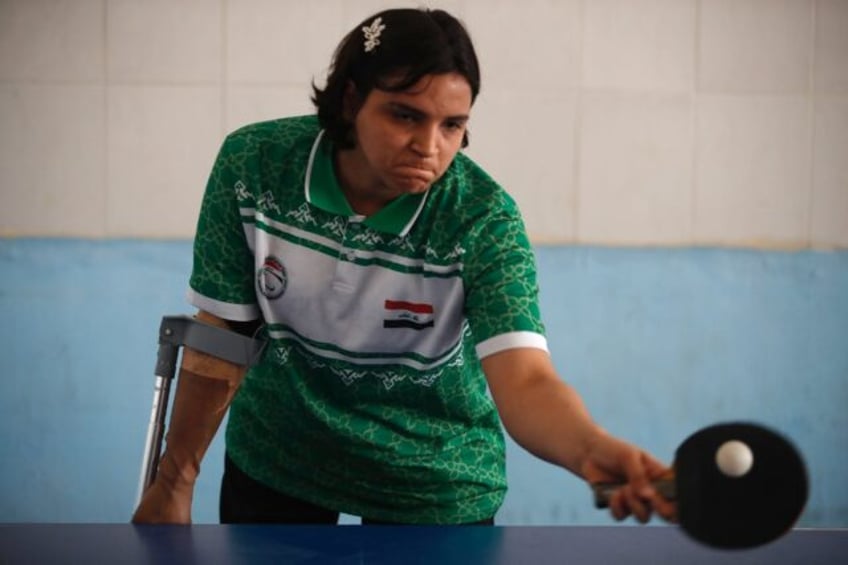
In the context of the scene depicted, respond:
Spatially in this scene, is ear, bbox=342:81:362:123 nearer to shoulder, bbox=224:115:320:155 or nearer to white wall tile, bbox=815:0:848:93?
shoulder, bbox=224:115:320:155

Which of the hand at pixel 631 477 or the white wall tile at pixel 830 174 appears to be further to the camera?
the white wall tile at pixel 830 174

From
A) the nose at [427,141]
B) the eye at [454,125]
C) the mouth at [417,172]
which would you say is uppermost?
the eye at [454,125]

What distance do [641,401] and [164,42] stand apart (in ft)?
5.58

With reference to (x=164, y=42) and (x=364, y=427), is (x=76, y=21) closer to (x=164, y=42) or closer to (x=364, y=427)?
(x=164, y=42)

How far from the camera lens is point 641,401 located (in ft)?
10.5

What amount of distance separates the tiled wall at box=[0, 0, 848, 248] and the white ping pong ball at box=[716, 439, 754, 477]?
217cm

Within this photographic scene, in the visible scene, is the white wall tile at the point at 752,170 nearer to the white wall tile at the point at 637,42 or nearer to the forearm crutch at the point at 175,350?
the white wall tile at the point at 637,42

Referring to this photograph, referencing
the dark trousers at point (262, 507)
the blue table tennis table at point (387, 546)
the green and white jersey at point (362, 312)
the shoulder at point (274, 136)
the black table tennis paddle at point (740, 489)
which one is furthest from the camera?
the dark trousers at point (262, 507)

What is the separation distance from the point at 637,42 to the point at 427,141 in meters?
1.81

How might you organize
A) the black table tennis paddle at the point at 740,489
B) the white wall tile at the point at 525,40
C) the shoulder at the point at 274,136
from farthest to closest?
the white wall tile at the point at 525,40 < the shoulder at the point at 274,136 < the black table tennis paddle at the point at 740,489

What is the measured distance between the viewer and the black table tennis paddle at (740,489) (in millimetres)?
993

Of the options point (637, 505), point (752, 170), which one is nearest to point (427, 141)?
point (637, 505)

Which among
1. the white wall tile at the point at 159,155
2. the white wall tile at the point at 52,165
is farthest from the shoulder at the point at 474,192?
the white wall tile at the point at 52,165

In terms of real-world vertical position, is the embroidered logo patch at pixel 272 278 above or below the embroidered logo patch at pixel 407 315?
above
